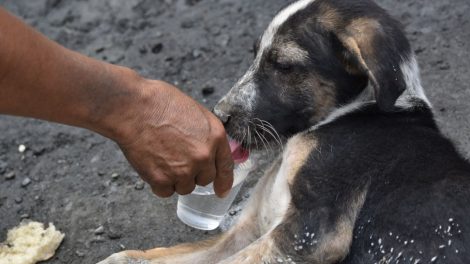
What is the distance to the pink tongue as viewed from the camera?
164 inches

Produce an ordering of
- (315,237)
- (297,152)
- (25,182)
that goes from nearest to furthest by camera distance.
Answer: (315,237)
(297,152)
(25,182)

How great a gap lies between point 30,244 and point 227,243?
4.35ft

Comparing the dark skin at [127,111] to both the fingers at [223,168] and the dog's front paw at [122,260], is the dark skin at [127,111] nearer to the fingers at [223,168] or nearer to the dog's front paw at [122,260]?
the fingers at [223,168]

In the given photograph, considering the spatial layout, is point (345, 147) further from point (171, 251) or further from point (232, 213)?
point (232, 213)

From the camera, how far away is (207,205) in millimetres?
4672

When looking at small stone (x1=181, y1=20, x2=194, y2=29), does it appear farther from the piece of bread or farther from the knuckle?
the knuckle

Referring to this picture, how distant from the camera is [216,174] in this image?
151 inches

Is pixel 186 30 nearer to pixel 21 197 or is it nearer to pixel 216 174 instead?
pixel 21 197

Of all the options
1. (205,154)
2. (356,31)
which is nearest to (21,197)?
(205,154)

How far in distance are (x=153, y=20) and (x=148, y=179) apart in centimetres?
356

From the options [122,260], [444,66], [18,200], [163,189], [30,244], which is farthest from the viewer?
[444,66]

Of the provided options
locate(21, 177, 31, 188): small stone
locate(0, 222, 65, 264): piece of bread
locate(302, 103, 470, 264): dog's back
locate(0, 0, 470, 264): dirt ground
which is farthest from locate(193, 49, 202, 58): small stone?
locate(302, 103, 470, 264): dog's back

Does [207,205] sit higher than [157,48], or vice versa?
[207,205]

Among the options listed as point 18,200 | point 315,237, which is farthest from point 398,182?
point 18,200
